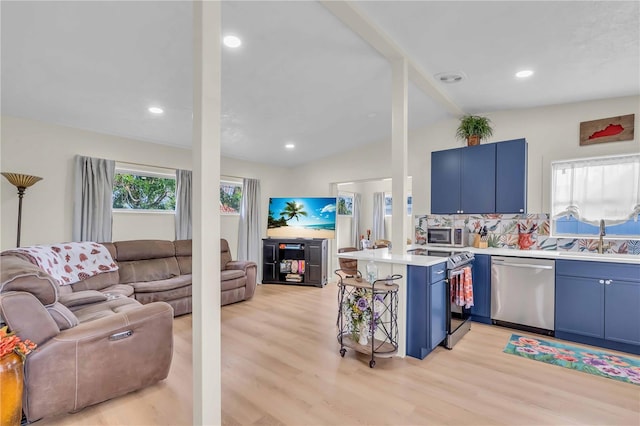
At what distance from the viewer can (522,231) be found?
4.03m

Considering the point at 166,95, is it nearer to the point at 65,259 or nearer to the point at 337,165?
the point at 65,259

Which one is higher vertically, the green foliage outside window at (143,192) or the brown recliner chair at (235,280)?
the green foliage outside window at (143,192)

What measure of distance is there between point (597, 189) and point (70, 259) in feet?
20.3

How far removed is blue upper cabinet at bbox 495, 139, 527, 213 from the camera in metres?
3.72

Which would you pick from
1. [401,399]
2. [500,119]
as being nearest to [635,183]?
[500,119]

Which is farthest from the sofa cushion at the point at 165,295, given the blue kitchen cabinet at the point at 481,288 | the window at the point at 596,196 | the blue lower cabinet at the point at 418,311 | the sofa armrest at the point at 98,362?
the window at the point at 596,196

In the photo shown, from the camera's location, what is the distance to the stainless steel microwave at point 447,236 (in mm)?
4223

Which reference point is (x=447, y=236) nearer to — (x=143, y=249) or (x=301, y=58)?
(x=301, y=58)

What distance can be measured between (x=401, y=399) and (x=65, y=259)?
A: 3.83 m

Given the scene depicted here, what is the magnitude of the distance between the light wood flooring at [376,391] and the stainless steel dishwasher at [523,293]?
0.44 m

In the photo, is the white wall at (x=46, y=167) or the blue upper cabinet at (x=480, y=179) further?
the blue upper cabinet at (x=480, y=179)

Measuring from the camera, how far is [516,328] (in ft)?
11.5

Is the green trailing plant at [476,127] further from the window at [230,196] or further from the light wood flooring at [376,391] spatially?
the window at [230,196]

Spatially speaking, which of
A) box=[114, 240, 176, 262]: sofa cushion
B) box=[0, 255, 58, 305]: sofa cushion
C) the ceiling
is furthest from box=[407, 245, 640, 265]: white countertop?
box=[114, 240, 176, 262]: sofa cushion
